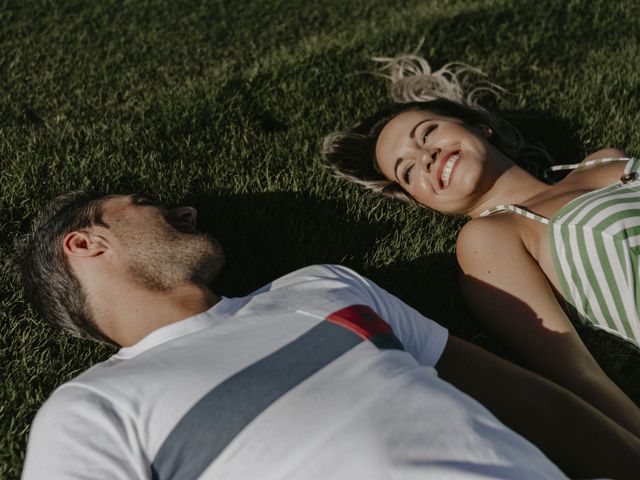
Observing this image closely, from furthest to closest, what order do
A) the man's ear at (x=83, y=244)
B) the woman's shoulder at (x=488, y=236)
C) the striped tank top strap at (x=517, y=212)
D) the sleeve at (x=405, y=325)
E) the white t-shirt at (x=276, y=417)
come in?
the striped tank top strap at (x=517, y=212), the woman's shoulder at (x=488, y=236), the man's ear at (x=83, y=244), the sleeve at (x=405, y=325), the white t-shirt at (x=276, y=417)

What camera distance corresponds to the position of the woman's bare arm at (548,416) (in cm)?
232

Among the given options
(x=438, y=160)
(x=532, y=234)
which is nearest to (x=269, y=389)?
(x=532, y=234)

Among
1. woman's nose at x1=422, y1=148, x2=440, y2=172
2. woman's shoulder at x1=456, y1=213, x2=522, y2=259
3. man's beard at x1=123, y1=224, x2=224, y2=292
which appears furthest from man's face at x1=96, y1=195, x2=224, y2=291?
woman's nose at x1=422, y1=148, x2=440, y2=172

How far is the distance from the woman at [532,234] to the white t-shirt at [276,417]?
3.43ft

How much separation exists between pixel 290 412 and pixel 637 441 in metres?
1.40

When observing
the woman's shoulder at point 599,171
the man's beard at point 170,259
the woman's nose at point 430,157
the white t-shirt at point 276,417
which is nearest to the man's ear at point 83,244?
the man's beard at point 170,259

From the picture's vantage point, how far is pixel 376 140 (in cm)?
414

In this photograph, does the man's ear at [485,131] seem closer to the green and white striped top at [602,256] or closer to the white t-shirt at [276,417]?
the green and white striped top at [602,256]

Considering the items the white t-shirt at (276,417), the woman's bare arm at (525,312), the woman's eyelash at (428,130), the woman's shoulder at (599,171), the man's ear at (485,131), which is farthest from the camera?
the man's ear at (485,131)

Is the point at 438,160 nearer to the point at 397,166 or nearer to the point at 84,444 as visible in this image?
the point at 397,166

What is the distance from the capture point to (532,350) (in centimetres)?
294

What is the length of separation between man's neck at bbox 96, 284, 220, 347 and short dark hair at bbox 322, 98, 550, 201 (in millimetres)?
1751

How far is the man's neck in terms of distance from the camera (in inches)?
95.0

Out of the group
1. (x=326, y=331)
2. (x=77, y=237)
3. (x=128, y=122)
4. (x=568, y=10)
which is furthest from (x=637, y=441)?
(x=568, y=10)
